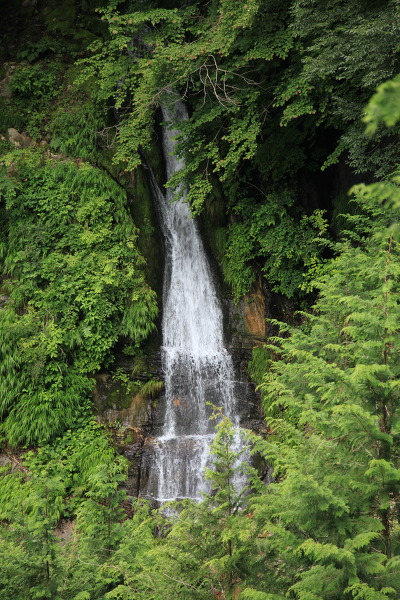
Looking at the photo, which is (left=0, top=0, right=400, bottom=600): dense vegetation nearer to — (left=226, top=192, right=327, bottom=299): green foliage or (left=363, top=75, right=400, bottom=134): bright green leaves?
(left=226, top=192, right=327, bottom=299): green foliage

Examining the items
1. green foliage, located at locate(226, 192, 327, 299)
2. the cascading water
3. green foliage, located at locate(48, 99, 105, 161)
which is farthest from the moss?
green foliage, located at locate(226, 192, 327, 299)

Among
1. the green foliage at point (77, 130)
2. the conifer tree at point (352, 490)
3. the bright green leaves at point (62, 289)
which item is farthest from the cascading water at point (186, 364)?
the conifer tree at point (352, 490)

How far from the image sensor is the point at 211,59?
9703 millimetres

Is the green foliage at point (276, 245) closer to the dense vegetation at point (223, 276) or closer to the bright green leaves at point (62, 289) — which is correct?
the dense vegetation at point (223, 276)

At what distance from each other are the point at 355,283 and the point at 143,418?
5.10 meters

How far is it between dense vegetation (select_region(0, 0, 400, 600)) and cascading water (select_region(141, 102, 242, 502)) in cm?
54

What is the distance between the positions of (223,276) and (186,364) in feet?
7.75

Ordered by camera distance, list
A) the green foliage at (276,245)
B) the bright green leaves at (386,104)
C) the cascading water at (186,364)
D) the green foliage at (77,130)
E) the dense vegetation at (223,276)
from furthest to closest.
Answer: the green foliage at (77,130) → the green foliage at (276,245) → the cascading water at (186,364) → the dense vegetation at (223,276) → the bright green leaves at (386,104)

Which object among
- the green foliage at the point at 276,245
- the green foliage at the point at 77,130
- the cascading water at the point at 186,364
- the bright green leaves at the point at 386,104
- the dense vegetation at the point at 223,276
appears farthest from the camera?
the green foliage at the point at 77,130

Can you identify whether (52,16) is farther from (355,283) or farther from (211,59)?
(355,283)

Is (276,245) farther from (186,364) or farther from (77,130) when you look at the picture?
(77,130)

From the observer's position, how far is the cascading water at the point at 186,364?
8.82 m

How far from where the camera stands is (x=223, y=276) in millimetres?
11188

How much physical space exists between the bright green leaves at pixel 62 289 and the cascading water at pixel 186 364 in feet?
3.39
